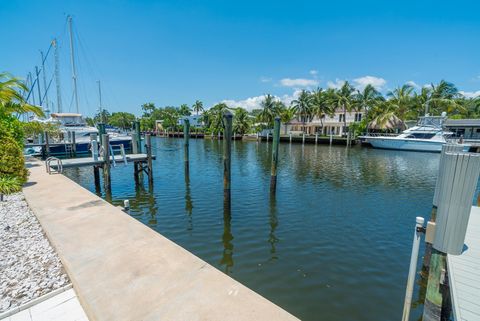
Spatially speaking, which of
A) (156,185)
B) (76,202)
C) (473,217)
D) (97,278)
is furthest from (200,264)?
(156,185)

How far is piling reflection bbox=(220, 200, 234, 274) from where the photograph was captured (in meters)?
7.47

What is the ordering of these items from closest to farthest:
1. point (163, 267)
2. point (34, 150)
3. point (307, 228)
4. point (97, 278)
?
point (97, 278)
point (163, 267)
point (307, 228)
point (34, 150)

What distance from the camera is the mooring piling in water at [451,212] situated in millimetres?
3750

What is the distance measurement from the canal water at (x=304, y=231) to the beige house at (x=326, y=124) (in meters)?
37.9

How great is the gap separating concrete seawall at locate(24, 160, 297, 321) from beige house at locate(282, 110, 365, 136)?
52.1 meters

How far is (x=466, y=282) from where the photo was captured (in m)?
4.14

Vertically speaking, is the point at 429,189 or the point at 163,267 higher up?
the point at 163,267

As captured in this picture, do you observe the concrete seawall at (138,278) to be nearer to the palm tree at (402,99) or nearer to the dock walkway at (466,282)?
the dock walkway at (466,282)

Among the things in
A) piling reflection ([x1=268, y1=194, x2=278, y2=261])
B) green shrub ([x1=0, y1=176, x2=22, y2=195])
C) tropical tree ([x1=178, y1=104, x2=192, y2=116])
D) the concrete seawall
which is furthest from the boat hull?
tropical tree ([x1=178, y1=104, x2=192, y2=116])

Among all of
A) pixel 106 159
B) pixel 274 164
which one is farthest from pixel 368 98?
pixel 106 159

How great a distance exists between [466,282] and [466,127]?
5307cm

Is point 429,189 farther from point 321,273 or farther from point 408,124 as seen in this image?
point 408,124

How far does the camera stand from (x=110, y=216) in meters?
7.25

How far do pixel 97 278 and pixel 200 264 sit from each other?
1755 mm
